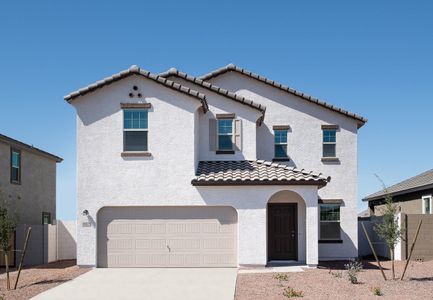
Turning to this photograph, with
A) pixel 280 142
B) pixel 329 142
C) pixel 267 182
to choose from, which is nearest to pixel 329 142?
pixel 329 142

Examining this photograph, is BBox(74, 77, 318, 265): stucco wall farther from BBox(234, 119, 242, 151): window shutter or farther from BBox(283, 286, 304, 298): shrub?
BBox(283, 286, 304, 298): shrub

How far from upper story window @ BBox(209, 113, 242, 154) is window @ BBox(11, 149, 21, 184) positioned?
32.7ft

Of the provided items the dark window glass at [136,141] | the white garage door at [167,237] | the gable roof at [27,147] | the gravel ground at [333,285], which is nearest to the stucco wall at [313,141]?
the white garage door at [167,237]

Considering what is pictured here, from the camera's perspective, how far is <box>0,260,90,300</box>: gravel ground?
14.7 meters

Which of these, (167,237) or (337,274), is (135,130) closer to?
(167,237)

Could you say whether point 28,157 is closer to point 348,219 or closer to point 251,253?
point 251,253

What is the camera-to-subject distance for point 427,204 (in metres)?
25.3

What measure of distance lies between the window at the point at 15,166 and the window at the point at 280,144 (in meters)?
12.4

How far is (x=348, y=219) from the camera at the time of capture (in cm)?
2311

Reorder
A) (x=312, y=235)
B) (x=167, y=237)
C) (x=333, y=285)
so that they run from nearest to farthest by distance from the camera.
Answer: (x=333, y=285) < (x=312, y=235) < (x=167, y=237)

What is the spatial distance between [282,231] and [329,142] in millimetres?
5248

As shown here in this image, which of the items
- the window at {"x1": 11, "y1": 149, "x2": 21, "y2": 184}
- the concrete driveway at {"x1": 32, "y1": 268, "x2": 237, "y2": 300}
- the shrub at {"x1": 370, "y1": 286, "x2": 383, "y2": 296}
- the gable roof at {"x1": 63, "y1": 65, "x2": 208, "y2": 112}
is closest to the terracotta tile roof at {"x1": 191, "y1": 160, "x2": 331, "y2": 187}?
the gable roof at {"x1": 63, "y1": 65, "x2": 208, "y2": 112}

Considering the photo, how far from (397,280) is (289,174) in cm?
538

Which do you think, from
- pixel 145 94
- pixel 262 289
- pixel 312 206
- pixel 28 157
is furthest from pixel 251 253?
pixel 28 157
